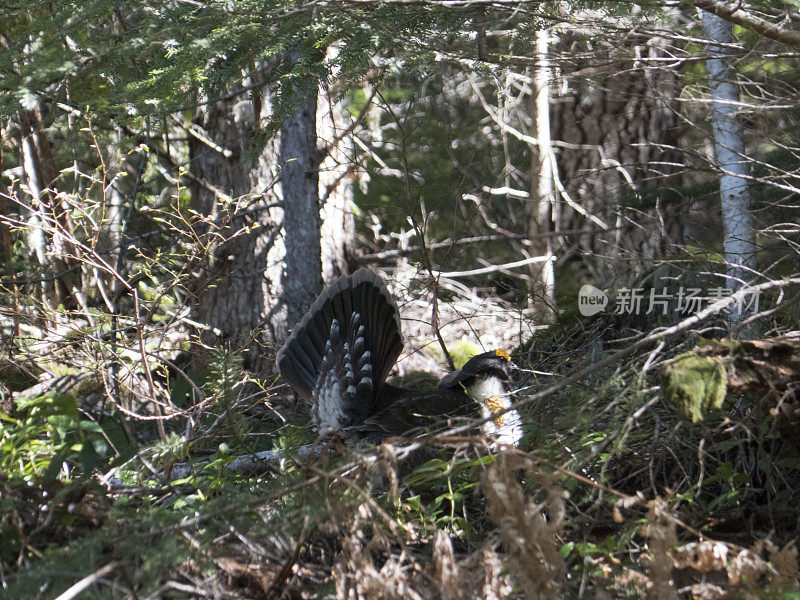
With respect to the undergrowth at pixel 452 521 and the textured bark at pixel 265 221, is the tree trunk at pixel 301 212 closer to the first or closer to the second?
the textured bark at pixel 265 221

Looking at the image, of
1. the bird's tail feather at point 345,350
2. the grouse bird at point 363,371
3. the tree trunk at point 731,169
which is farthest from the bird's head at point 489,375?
the tree trunk at point 731,169

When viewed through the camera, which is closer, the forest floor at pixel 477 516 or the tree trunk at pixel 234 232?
the forest floor at pixel 477 516

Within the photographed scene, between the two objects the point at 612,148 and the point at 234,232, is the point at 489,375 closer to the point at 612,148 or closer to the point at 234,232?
the point at 234,232

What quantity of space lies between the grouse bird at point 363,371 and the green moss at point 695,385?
184cm

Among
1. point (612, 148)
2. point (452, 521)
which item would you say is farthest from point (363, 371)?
point (612, 148)

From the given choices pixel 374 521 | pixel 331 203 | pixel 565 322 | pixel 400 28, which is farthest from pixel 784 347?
pixel 331 203

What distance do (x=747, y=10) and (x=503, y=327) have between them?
3.73 meters

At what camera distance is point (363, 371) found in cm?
413

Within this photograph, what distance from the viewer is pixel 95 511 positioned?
231cm

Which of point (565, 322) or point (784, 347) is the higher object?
point (784, 347)

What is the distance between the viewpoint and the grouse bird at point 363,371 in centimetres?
403

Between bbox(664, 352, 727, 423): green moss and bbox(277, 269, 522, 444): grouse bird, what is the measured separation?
184 centimetres

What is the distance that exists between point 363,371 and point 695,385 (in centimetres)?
239

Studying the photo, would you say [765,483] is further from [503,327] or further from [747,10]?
[503,327]
